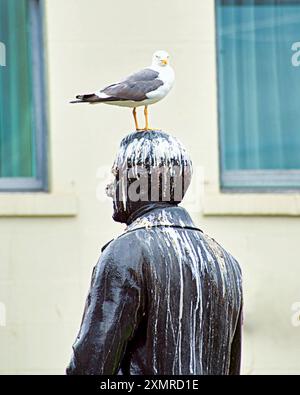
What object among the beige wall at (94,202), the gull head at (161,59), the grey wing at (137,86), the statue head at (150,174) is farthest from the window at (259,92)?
the statue head at (150,174)

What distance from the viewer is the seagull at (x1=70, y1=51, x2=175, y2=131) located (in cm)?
839

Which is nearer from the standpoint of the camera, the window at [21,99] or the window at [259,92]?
the window at [21,99]

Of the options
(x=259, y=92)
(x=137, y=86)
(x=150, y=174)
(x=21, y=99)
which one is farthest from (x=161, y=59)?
(x=259, y=92)

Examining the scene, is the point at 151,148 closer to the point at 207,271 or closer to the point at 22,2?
the point at 207,271

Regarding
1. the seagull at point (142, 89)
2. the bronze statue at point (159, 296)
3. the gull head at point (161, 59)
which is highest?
the gull head at point (161, 59)

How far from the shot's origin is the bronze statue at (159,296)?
19.6ft

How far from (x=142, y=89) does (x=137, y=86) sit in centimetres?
6

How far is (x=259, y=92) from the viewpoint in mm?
13008

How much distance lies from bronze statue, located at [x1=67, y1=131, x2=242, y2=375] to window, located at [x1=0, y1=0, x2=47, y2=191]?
6.49 metres

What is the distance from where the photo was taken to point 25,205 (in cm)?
1256

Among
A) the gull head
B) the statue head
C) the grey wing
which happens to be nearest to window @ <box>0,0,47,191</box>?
the gull head

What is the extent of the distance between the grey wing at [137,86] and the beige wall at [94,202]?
3.80 meters

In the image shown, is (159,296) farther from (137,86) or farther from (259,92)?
(259,92)

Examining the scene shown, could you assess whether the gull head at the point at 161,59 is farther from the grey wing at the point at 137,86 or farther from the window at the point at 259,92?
the window at the point at 259,92
